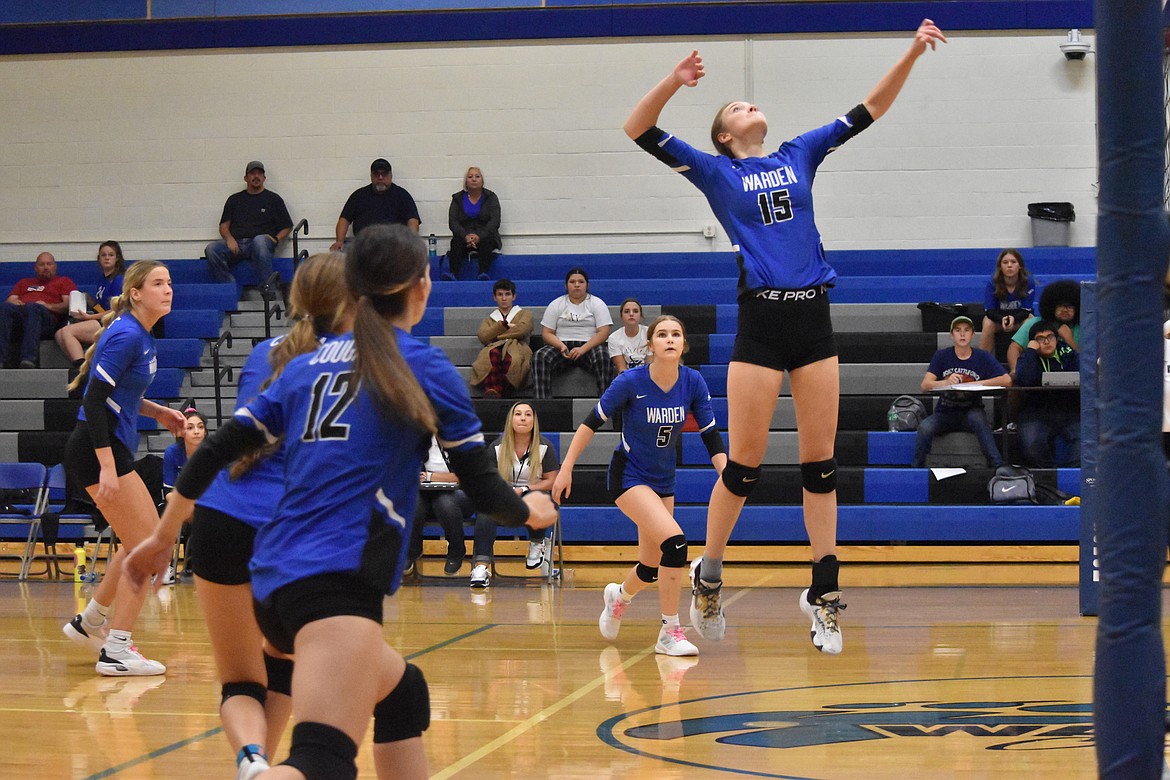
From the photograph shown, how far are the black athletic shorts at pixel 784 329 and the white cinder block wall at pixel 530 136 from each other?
29.8 feet

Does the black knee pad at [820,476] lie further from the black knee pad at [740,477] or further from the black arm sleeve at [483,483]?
the black arm sleeve at [483,483]

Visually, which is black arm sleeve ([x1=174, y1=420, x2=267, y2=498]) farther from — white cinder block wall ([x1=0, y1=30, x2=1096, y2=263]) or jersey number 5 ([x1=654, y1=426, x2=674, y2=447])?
white cinder block wall ([x1=0, y1=30, x2=1096, y2=263])

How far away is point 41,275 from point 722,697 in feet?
33.8

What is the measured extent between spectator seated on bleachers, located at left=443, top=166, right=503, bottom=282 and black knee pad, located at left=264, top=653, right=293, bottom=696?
33.7ft

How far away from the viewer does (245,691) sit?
328 cm

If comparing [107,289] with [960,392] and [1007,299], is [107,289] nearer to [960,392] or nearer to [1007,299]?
[960,392]

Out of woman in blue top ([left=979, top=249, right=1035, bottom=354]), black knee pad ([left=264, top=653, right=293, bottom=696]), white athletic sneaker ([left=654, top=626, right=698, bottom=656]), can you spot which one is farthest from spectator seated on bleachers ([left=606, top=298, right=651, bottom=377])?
black knee pad ([left=264, top=653, right=293, bottom=696])

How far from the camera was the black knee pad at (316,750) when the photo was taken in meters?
2.36

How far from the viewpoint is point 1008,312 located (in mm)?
11188

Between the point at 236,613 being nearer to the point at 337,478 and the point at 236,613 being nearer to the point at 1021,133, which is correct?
the point at 337,478

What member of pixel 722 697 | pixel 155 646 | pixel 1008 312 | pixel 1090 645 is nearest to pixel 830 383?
pixel 722 697

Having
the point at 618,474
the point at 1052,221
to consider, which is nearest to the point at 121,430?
the point at 618,474

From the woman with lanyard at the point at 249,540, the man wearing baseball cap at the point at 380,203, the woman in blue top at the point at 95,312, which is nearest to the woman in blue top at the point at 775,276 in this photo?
the woman with lanyard at the point at 249,540

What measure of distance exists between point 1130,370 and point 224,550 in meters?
2.22
